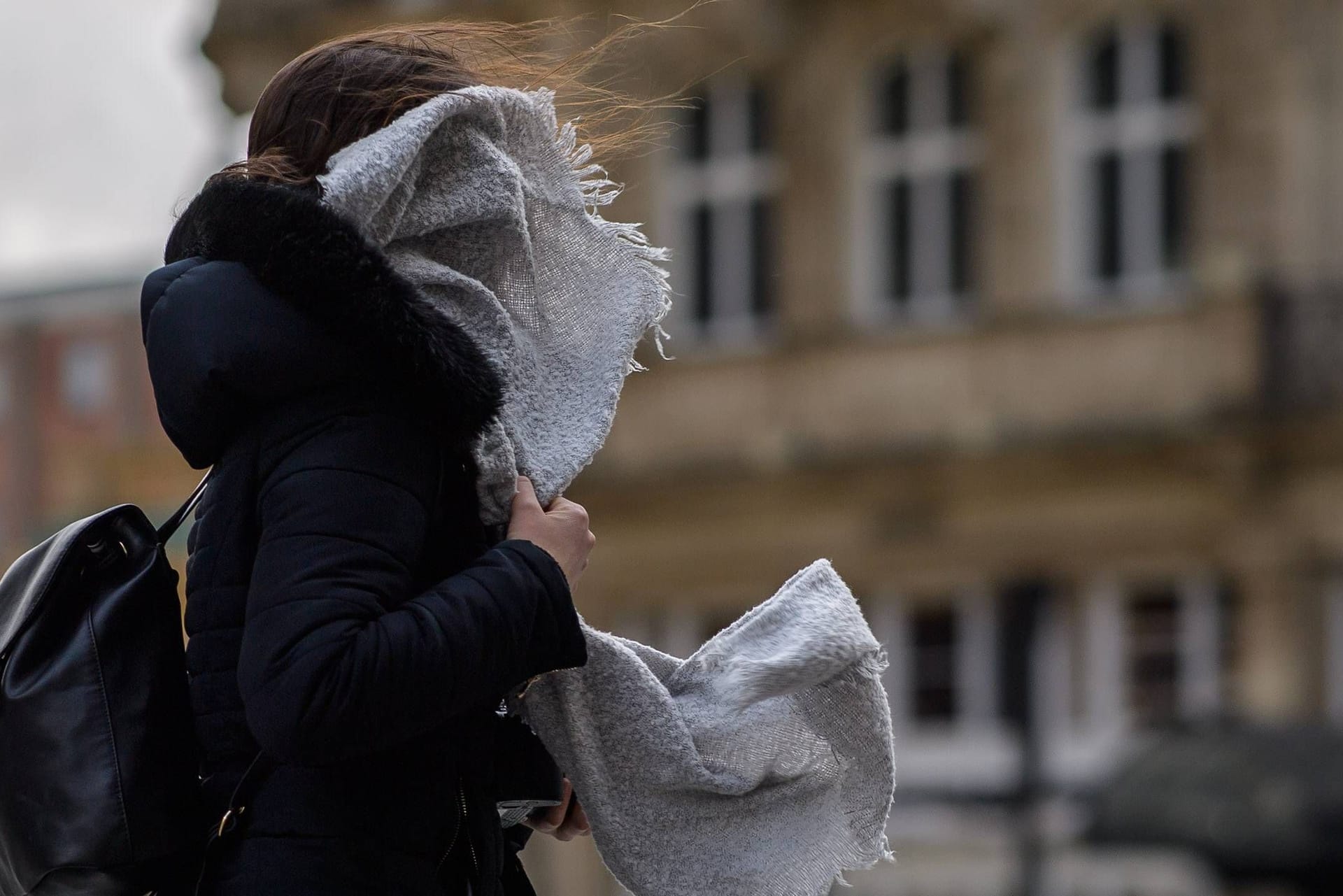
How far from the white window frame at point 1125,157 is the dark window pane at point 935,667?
9.10 ft

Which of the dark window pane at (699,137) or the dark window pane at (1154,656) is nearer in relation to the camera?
the dark window pane at (1154,656)

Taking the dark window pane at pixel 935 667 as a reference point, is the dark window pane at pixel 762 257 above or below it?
above

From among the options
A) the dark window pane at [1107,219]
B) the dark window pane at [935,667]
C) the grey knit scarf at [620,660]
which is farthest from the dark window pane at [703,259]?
the grey knit scarf at [620,660]

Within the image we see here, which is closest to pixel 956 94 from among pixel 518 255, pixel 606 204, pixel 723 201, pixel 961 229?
pixel 961 229

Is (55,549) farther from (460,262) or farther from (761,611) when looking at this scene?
(761,611)

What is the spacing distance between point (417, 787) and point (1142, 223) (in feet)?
57.1

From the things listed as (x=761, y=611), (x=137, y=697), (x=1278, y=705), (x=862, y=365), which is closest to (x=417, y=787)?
(x=137, y=697)

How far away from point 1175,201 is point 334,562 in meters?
17.4

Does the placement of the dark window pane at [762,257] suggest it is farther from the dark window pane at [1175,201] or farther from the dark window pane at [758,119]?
the dark window pane at [1175,201]

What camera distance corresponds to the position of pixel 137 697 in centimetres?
Result: 244

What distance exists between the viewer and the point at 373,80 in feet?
8.68

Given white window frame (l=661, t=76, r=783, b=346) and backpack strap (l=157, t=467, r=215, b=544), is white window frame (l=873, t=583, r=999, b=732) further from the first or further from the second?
backpack strap (l=157, t=467, r=215, b=544)

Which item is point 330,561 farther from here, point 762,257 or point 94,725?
point 762,257

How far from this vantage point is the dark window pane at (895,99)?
20.5 m
